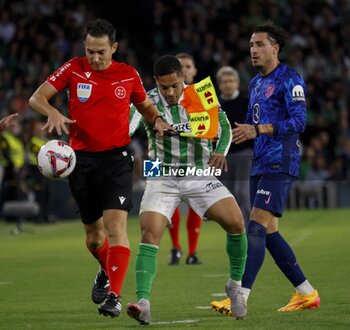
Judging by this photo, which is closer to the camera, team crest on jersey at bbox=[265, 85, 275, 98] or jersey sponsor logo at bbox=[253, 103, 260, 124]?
team crest on jersey at bbox=[265, 85, 275, 98]

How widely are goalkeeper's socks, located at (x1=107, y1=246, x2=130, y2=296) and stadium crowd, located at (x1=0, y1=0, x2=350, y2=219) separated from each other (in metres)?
14.0

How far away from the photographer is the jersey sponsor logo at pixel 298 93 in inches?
317

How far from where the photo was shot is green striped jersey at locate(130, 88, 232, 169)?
8289 millimetres

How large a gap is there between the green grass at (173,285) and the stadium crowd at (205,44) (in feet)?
17.8

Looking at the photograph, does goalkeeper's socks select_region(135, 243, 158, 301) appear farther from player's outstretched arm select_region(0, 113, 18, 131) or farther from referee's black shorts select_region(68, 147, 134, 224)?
player's outstretched arm select_region(0, 113, 18, 131)

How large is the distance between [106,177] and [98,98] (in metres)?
0.62

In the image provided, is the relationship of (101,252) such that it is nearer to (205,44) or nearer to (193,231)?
(193,231)

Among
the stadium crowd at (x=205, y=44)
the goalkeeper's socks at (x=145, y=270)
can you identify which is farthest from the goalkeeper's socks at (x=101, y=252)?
the stadium crowd at (x=205, y=44)

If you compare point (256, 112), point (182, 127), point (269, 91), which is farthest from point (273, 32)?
point (182, 127)

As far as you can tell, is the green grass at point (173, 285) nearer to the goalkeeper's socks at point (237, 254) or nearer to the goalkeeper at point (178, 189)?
the goalkeeper's socks at point (237, 254)

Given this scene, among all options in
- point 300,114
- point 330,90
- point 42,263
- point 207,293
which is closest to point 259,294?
point 207,293

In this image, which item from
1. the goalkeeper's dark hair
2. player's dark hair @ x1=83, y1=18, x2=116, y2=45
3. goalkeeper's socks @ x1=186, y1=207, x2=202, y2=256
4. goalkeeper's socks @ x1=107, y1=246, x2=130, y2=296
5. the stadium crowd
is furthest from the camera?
the stadium crowd

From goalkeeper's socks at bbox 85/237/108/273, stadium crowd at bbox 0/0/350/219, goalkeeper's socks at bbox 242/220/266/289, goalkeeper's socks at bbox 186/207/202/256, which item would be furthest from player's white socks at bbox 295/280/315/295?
stadium crowd at bbox 0/0/350/219

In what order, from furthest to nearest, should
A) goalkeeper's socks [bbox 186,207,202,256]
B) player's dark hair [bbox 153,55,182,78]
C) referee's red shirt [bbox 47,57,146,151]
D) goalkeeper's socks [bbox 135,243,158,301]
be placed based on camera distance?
1. goalkeeper's socks [bbox 186,207,202,256]
2. referee's red shirt [bbox 47,57,146,151]
3. player's dark hair [bbox 153,55,182,78]
4. goalkeeper's socks [bbox 135,243,158,301]
